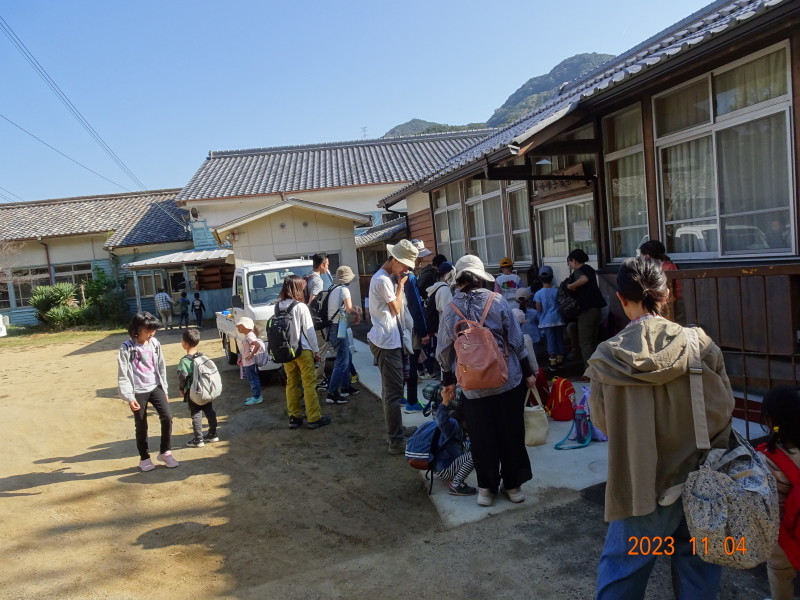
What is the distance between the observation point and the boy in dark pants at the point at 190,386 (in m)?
6.08

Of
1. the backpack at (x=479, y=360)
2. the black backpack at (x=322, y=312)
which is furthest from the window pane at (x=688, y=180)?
the black backpack at (x=322, y=312)

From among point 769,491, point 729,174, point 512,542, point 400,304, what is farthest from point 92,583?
point 729,174

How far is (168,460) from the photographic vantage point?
577 centimetres

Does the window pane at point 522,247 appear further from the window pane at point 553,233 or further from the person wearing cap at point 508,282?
the person wearing cap at point 508,282

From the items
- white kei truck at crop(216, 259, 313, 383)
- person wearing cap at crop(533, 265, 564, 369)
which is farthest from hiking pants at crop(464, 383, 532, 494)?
white kei truck at crop(216, 259, 313, 383)

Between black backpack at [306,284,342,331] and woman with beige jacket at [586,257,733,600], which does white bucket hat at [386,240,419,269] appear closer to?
black backpack at [306,284,342,331]

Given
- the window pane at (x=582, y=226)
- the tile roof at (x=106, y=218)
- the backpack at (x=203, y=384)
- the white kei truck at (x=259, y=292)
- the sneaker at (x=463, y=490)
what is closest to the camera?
the sneaker at (x=463, y=490)

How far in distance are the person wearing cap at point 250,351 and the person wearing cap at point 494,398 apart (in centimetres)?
451

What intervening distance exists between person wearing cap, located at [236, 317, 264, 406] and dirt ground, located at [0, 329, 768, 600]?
898 millimetres

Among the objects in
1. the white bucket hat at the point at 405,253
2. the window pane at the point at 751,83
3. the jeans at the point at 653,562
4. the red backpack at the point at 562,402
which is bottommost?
the red backpack at the point at 562,402

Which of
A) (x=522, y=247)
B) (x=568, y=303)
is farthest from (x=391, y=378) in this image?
(x=522, y=247)

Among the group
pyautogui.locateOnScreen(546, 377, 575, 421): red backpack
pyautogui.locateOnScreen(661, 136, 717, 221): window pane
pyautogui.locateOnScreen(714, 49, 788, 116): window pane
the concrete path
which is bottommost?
the concrete path

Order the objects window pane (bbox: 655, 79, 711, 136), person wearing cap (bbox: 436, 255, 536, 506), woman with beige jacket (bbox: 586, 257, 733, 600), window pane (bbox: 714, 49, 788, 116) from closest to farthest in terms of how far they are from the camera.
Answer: woman with beige jacket (bbox: 586, 257, 733, 600), person wearing cap (bbox: 436, 255, 536, 506), window pane (bbox: 714, 49, 788, 116), window pane (bbox: 655, 79, 711, 136)

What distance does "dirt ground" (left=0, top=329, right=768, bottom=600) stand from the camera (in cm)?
328
